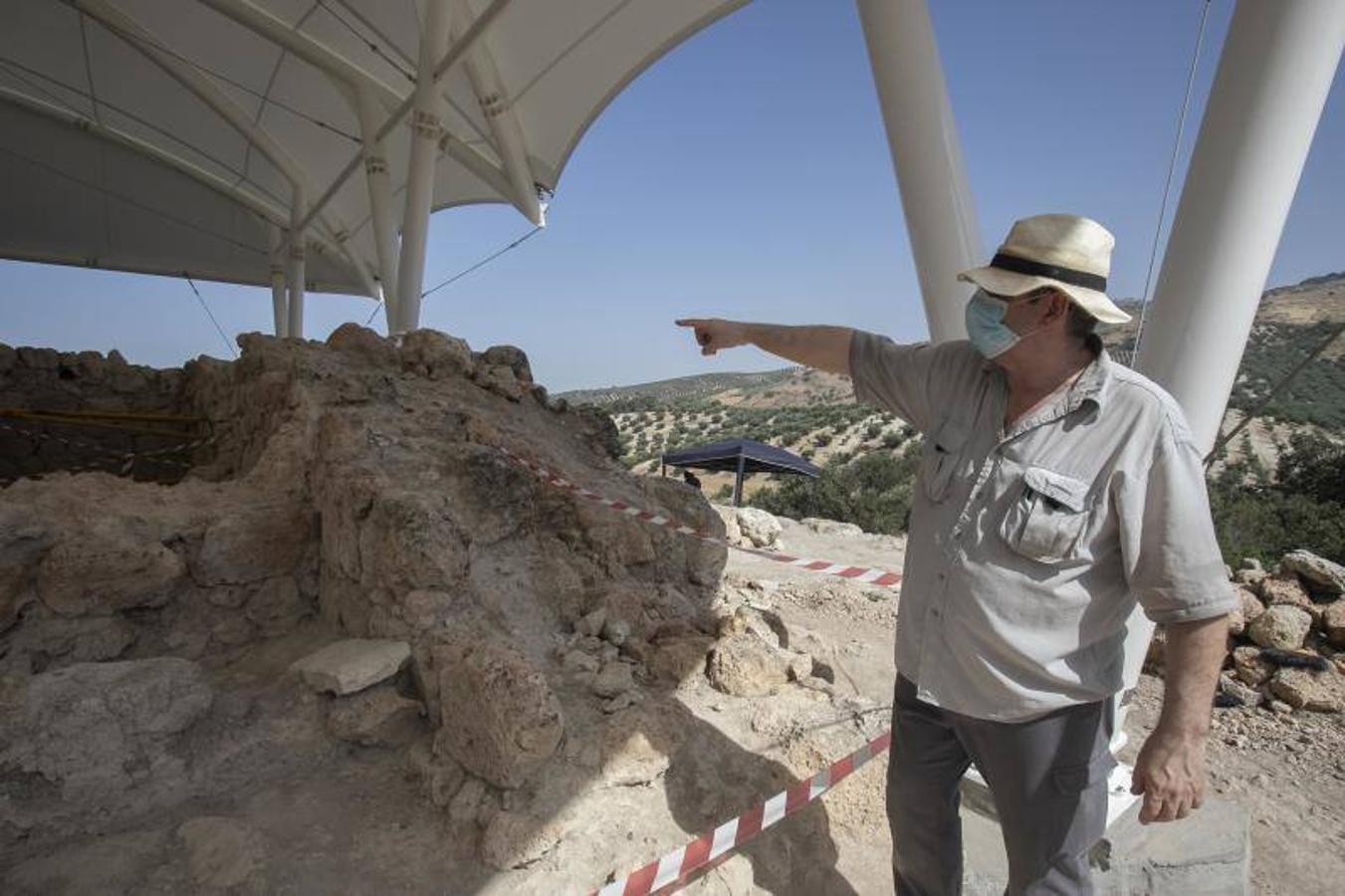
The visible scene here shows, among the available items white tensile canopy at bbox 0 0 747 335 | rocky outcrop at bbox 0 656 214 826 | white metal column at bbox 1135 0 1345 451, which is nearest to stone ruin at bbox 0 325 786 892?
rocky outcrop at bbox 0 656 214 826

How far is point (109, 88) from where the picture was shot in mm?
17812

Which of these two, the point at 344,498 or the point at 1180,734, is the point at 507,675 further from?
the point at 1180,734

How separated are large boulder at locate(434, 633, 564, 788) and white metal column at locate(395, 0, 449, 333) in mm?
9830

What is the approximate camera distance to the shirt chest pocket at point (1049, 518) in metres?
1.71

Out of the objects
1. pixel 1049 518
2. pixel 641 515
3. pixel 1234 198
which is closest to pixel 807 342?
pixel 1049 518

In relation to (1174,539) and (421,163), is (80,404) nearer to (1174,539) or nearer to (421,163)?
(421,163)

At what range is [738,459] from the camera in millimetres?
16453

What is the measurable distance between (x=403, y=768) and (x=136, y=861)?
0.95 m

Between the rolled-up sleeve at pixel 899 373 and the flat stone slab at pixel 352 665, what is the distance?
8.29 ft

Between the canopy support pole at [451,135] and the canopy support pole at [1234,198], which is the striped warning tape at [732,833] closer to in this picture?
the canopy support pole at [1234,198]

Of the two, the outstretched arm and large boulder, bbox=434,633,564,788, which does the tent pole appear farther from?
the outstretched arm

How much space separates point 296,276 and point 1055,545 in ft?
82.3

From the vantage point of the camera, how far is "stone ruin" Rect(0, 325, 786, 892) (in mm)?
2768

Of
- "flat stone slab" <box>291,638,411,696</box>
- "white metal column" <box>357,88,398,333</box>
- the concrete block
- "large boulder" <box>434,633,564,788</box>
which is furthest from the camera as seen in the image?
"white metal column" <box>357,88,398,333</box>
